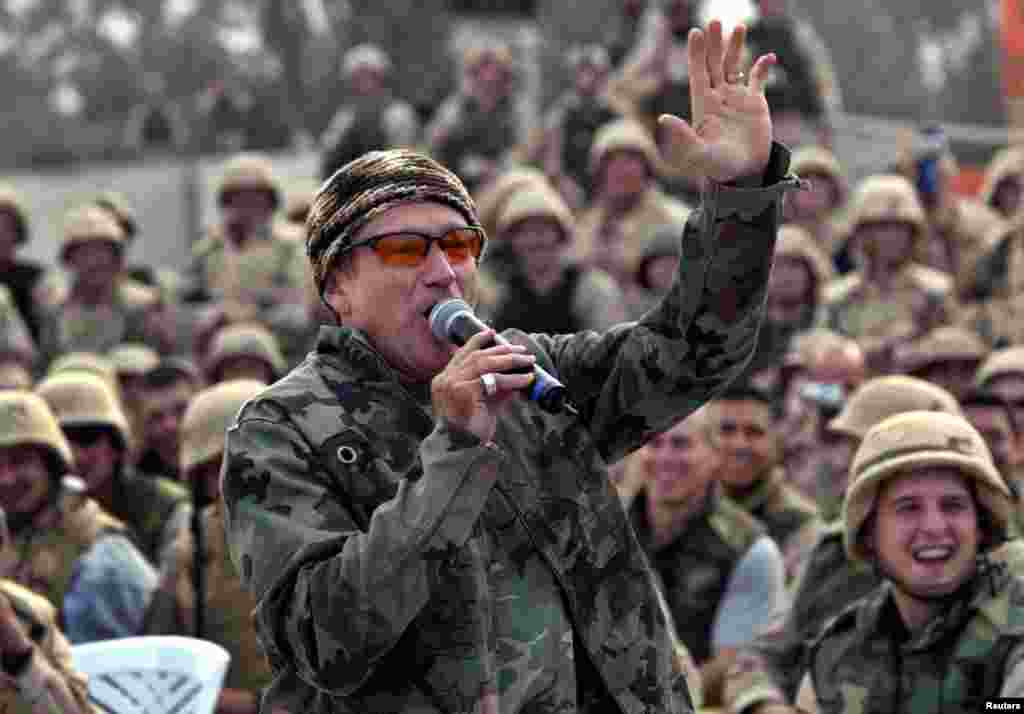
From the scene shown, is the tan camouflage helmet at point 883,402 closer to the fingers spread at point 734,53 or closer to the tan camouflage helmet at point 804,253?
the tan camouflage helmet at point 804,253

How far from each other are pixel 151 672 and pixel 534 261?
6.47 m

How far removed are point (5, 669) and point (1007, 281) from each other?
822 cm

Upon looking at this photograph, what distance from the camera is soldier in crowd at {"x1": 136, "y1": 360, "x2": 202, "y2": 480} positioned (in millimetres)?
11602

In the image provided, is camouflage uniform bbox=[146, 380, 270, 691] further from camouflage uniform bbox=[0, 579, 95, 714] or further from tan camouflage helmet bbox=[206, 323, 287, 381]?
tan camouflage helmet bbox=[206, 323, 287, 381]

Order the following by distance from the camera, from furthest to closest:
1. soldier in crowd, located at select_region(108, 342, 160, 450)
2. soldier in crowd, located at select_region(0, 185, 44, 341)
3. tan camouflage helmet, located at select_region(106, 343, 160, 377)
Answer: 1. soldier in crowd, located at select_region(0, 185, 44, 341)
2. tan camouflage helmet, located at select_region(106, 343, 160, 377)
3. soldier in crowd, located at select_region(108, 342, 160, 450)

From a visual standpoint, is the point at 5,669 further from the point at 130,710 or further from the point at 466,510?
the point at 466,510

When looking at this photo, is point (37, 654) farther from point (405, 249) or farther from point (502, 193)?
point (502, 193)

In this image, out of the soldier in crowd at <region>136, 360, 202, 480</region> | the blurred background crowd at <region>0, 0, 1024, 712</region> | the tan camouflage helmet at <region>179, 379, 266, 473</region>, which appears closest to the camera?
the blurred background crowd at <region>0, 0, 1024, 712</region>

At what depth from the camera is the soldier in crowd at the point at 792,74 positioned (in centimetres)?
1528

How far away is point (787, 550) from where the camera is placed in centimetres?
994

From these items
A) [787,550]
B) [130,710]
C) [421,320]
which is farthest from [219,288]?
[421,320]

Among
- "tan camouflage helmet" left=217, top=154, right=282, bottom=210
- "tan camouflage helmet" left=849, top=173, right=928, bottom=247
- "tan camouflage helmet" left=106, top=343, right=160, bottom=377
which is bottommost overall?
"tan camouflage helmet" left=106, top=343, right=160, bottom=377

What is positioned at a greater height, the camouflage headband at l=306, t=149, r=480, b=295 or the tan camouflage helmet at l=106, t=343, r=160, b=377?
the camouflage headband at l=306, t=149, r=480, b=295

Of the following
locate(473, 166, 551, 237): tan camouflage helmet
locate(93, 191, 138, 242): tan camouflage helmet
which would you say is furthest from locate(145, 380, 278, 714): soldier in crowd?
locate(93, 191, 138, 242): tan camouflage helmet
